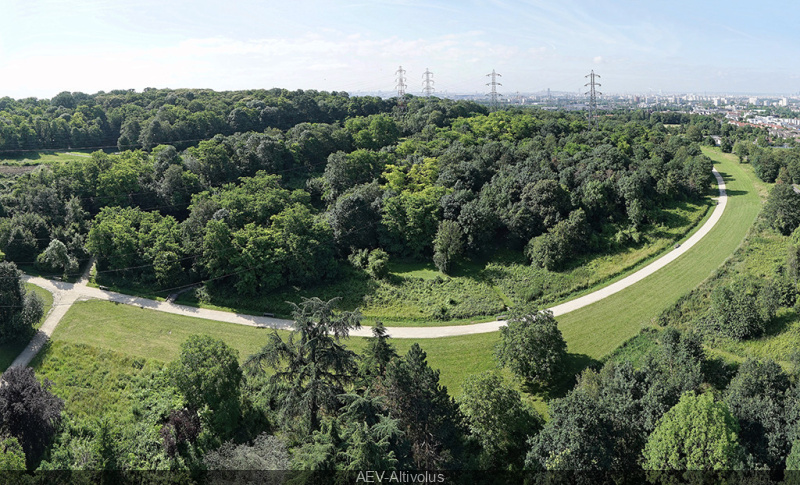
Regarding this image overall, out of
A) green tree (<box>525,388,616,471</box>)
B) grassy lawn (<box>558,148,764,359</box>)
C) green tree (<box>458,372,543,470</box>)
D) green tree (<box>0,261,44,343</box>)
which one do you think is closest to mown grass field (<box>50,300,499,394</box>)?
green tree (<box>0,261,44,343</box>)

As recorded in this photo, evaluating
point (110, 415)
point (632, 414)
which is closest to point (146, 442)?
point (110, 415)

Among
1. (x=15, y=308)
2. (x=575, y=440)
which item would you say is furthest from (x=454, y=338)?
(x=15, y=308)

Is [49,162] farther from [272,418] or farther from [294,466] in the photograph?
[294,466]

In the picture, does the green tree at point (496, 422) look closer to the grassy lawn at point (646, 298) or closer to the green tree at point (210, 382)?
the grassy lawn at point (646, 298)

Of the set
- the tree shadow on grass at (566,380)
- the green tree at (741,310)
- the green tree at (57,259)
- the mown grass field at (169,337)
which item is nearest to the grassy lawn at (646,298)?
the tree shadow on grass at (566,380)

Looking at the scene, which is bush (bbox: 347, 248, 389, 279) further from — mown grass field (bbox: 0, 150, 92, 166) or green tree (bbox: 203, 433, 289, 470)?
mown grass field (bbox: 0, 150, 92, 166)
